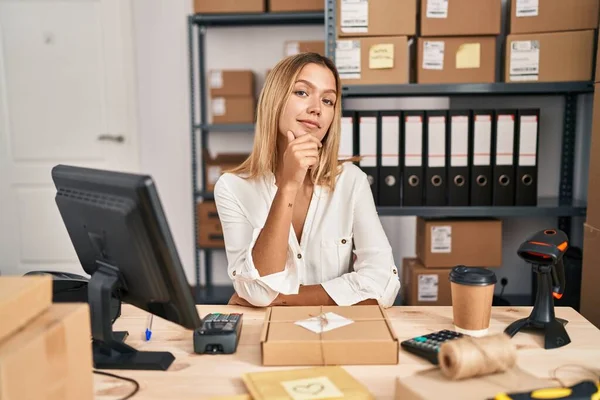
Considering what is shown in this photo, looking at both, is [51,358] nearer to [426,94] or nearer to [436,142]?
[436,142]

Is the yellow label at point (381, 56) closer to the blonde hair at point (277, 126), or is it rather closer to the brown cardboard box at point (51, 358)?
the blonde hair at point (277, 126)

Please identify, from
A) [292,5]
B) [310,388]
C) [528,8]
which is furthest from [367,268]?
[292,5]

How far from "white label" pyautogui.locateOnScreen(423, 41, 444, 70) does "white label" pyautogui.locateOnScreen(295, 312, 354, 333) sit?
1409mm

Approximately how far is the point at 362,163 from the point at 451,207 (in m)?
0.41

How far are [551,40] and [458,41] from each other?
0.35m

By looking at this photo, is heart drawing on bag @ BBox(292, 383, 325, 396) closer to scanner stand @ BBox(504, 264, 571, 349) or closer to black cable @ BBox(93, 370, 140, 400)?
black cable @ BBox(93, 370, 140, 400)

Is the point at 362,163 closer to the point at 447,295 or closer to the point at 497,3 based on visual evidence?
the point at 447,295

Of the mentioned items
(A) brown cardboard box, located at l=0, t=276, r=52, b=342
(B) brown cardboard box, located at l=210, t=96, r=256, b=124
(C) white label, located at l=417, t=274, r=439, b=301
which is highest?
(B) brown cardboard box, located at l=210, t=96, r=256, b=124

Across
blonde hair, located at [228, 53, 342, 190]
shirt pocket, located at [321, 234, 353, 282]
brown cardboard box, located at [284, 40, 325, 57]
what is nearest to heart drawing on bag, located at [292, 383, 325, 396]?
shirt pocket, located at [321, 234, 353, 282]

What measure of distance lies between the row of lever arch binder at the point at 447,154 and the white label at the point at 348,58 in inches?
6.3

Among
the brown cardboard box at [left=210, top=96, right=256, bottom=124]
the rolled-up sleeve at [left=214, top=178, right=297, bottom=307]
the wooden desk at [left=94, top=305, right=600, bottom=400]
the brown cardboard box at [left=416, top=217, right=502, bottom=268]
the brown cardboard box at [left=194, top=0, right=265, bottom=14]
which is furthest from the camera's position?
the brown cardboard box at [left=210, top=96, right=256, bottom=124]

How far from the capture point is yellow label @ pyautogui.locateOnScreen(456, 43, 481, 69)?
79.7 inches

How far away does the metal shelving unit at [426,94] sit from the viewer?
6.68 feet

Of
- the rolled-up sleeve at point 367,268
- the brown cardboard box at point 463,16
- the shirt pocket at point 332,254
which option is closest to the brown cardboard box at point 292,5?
the brown cardboard box at point 463,16
